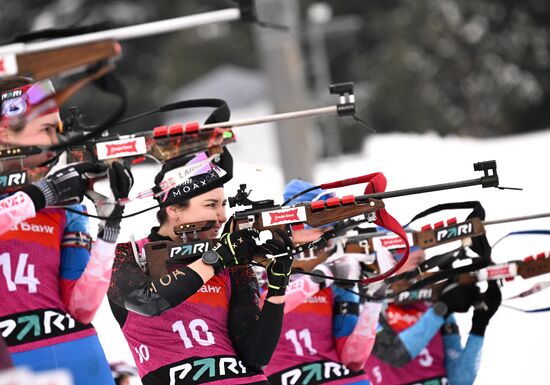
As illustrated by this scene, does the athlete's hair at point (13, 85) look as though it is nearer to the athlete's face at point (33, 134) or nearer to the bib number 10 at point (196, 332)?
the athlete's face at point (33, 134)

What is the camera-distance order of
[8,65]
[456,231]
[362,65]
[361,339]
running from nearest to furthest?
[8,65] < [361,339] < [456,231] < [362,65]

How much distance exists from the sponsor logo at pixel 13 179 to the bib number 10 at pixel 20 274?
31cm

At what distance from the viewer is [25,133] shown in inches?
224

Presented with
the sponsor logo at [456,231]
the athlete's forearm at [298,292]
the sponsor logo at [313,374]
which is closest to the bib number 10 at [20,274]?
the athlete's forearm at [298,292]

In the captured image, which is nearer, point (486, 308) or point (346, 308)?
point (346, 308)

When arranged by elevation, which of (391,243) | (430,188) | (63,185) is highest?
(63,185)

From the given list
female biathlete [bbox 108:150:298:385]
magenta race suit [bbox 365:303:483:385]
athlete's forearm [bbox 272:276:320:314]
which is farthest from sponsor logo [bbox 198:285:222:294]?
magenta race suit [bbox 365:303:483:385]

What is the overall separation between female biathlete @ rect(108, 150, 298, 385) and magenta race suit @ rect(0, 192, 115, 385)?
0.14m

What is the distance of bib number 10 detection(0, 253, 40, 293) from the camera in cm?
561

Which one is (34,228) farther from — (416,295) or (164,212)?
(416,295)

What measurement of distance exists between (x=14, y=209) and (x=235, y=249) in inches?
34.5

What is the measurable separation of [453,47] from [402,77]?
6.28 feet

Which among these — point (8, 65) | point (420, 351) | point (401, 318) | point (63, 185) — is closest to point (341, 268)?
point (420, 351)

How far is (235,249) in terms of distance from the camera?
555 centimetres
